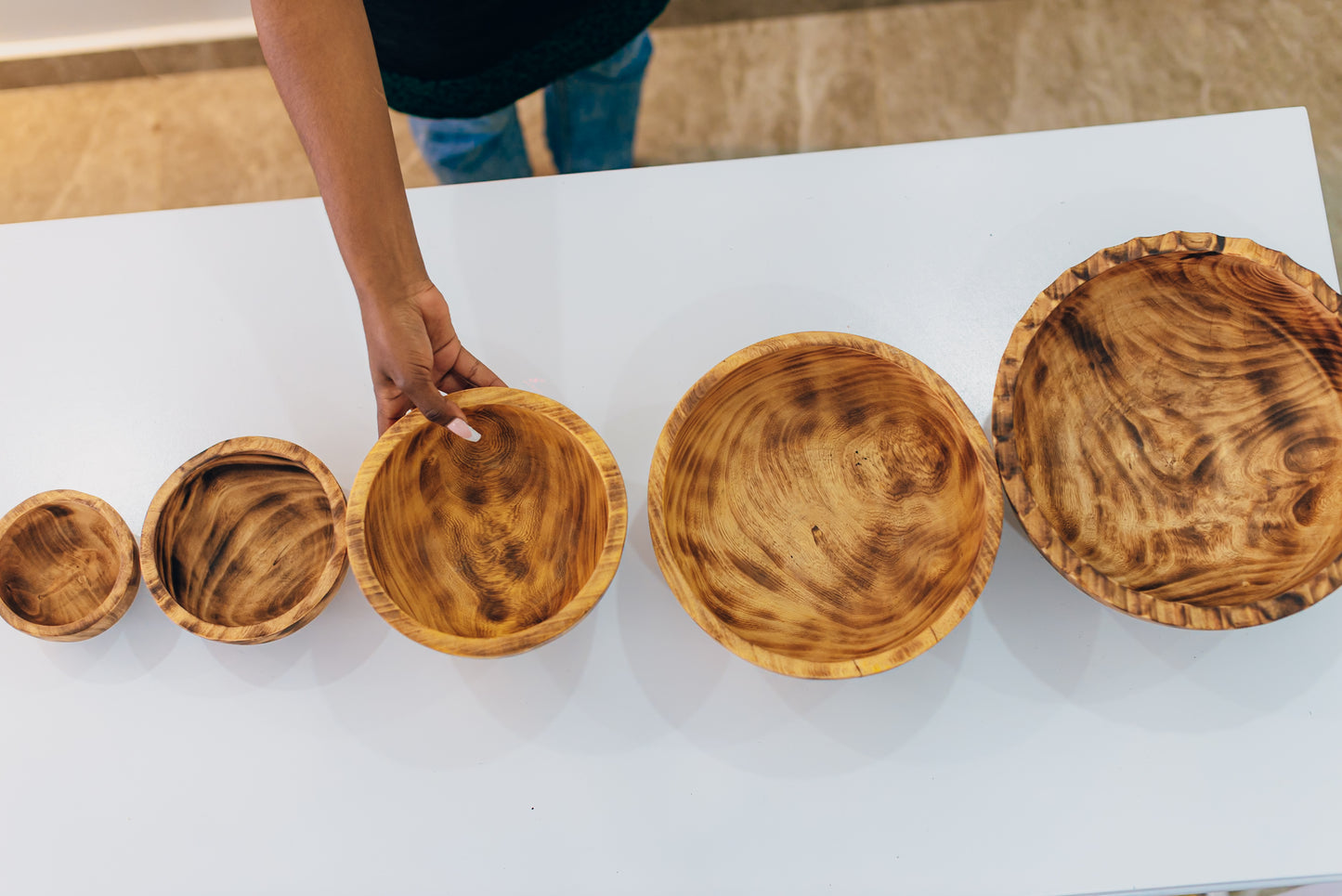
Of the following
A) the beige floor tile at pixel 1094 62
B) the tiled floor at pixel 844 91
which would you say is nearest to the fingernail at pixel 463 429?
the tiled floor at pixel 844 91

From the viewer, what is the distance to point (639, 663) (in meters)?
0.79

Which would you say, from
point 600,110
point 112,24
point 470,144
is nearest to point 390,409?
point 470,144

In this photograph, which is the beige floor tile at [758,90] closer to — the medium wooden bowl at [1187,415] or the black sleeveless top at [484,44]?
the black sleeveless top at [484,44]

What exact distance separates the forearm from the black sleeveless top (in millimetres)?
215

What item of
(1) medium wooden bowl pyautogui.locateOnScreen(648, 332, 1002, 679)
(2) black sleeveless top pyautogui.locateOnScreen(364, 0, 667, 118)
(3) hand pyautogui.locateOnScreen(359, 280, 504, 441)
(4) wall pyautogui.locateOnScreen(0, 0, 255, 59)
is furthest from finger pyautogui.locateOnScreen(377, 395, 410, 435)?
(4) wall pyautogui.locateOnScreen(0, 0, 255, 59)

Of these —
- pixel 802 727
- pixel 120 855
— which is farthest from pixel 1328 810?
pixel 120 855

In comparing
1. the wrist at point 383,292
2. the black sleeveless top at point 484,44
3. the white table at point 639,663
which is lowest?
the white table at point 639,663

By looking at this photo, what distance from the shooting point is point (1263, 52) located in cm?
169

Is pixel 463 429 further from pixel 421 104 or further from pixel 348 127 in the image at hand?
pixel 421 104

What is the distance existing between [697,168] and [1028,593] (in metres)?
0.54

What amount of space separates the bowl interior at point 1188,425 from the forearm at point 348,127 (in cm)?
55

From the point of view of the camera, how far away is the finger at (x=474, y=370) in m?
0.78

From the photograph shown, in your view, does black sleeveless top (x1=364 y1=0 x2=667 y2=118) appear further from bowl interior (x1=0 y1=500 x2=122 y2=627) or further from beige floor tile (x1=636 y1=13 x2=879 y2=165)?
beige floor tile (x1=636 y1=13 x2=879 y2=165)

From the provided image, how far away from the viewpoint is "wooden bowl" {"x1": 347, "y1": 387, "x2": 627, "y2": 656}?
2.31 feet
